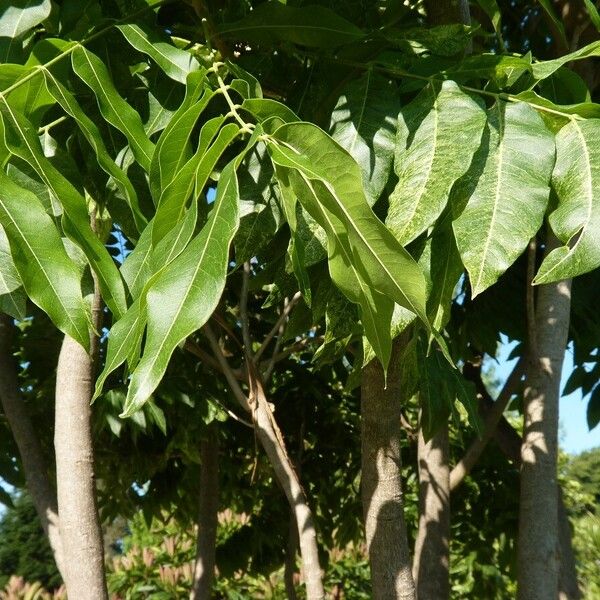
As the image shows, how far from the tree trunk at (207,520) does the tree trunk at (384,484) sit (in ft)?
6.93

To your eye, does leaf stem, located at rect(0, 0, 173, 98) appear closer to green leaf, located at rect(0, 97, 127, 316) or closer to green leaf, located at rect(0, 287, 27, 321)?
green leaf, located at rect(0, 97, 127, 316)

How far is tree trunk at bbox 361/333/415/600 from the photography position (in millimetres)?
1718

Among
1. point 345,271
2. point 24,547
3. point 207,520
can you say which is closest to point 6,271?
point 345,271

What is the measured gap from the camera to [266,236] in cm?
138

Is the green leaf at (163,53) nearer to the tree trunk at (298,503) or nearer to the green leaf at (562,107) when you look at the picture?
the green leaf at (562,107)

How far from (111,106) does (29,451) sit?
176 cm

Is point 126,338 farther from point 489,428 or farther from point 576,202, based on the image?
point 489,428

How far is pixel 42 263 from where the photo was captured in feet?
3.48

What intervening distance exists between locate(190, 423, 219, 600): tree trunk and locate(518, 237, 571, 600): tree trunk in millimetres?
1630

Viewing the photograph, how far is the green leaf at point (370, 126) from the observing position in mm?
1278

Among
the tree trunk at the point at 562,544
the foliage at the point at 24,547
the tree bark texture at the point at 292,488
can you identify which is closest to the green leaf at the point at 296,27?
the tree bark texture at the point at 292,488

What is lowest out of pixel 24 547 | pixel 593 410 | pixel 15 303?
pixel 15 303

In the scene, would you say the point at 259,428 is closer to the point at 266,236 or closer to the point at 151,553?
the point at 266,236

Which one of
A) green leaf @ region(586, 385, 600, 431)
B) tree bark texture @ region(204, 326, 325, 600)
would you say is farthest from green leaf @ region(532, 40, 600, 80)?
green leaf @ region(586, 385, 600, 431)
